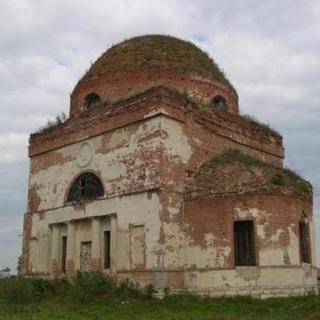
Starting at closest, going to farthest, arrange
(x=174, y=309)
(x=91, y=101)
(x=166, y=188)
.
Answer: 1. (x=174, y=309)
2. (x=166, y=188)
3. (x=91, y=101)

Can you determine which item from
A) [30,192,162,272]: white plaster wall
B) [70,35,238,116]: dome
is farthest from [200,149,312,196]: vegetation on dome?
[30,192,162,272]: white plaster wall

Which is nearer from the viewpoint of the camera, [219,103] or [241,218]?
[241,218]

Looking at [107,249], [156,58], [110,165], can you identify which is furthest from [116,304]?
[156,58]

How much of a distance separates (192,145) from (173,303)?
575cm

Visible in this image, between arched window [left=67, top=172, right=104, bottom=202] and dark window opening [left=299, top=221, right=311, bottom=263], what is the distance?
709 centimetres

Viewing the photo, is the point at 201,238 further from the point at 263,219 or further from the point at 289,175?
the point at 289,175

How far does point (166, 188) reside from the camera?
16797mm

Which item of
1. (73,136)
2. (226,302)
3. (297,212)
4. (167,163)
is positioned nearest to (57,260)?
(73,136)

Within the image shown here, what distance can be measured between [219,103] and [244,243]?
728 centimetres

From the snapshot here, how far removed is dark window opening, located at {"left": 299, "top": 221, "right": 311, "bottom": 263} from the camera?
17156 millimetres

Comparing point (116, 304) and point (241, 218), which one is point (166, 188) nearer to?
point (241, 218)

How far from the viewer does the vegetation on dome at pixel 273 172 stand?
Answer: 16922mm

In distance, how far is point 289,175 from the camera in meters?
18.1

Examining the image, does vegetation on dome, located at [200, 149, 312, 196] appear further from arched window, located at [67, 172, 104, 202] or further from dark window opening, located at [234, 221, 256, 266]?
arched window, located at [67, 172, 104, 202]
